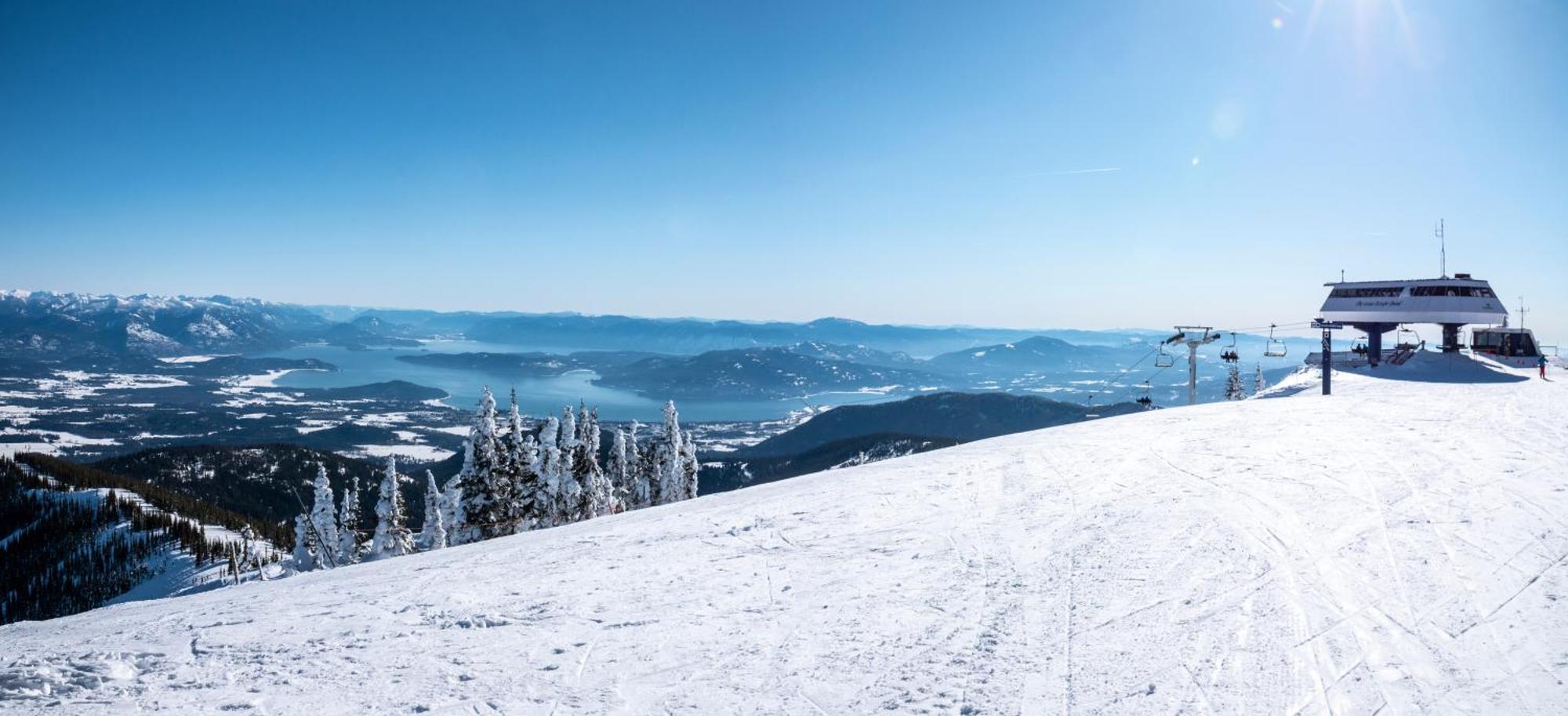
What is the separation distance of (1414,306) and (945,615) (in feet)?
150

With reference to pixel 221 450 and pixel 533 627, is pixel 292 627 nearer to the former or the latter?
pixel 533 627

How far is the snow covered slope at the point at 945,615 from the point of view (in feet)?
18.4

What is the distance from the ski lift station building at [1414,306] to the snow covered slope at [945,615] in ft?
105

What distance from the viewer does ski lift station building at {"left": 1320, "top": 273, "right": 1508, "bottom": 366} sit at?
36.6m

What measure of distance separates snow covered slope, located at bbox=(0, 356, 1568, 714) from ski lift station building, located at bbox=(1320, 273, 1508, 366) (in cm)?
3207

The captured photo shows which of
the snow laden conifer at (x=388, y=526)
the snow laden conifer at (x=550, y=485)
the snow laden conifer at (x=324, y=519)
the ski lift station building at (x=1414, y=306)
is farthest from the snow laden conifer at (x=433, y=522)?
the ski lift station building at (x=1414, y=306)

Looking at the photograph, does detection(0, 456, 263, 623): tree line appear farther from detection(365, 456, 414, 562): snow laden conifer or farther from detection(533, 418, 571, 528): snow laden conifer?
detection(533, 418, 571, 528): snow laden conifer

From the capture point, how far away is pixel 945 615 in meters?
7.11

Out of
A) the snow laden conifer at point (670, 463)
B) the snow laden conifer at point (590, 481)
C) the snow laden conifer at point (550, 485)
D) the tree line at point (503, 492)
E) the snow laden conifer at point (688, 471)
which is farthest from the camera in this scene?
the snow laden conifer at point (688, 471)

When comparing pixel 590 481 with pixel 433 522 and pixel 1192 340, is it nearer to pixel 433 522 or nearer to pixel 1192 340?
pixel 433 522

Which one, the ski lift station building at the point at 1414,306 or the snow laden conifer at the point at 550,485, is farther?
the ski lift station building at the point at 1414,306

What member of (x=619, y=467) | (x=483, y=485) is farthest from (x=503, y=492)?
(x=619, y=467)

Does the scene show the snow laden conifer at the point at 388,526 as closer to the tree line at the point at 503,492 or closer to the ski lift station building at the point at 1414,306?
the tree line at the point at 503,492

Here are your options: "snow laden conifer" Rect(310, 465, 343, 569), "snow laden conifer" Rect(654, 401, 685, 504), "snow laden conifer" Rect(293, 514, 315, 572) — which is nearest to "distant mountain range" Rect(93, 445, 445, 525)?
"snow laden conifer" Rect(293, 514, 315, 572)
